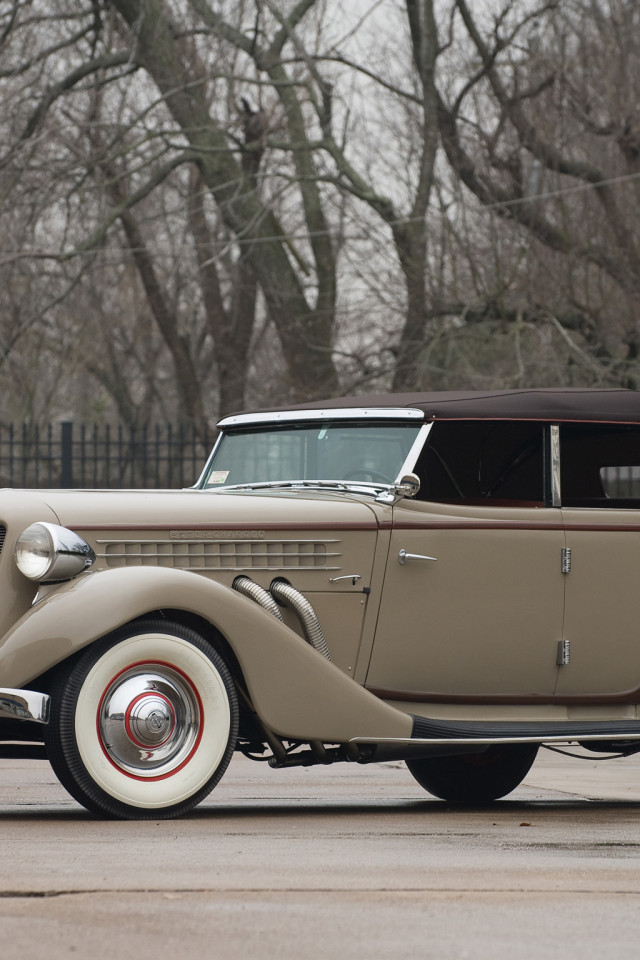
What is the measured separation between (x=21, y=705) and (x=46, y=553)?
627 millimetres

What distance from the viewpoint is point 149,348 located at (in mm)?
35719

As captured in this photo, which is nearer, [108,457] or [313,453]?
[313,453]

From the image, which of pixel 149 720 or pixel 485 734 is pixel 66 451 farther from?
pixel 149 720

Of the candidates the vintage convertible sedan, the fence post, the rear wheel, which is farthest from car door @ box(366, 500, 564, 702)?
the fence post

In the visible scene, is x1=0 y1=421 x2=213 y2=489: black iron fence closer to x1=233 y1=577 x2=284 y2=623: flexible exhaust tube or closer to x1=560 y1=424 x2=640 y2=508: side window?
x1=560 y1=424 x2=640 y2=508: side window

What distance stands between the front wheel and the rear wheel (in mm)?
1982

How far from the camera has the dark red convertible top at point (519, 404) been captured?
6.74m

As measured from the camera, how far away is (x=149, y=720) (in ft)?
18.5

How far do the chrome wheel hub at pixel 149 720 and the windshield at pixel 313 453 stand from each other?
4.84ft

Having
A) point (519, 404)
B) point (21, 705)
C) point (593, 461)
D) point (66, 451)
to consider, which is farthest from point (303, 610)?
point (66, 451)

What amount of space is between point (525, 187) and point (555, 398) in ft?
38.0

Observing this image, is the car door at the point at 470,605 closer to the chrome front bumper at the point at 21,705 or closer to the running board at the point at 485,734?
the running board at the point at 485,734

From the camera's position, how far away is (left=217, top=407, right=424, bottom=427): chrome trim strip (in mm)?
6770

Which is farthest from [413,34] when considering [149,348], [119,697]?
[149,348]
